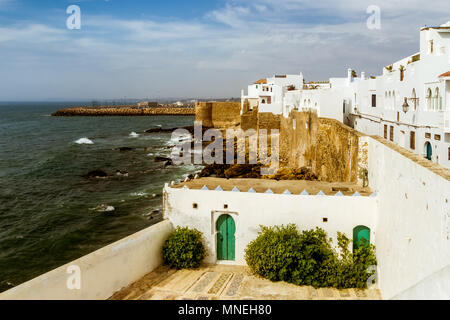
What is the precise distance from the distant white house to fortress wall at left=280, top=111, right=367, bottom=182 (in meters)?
1.51

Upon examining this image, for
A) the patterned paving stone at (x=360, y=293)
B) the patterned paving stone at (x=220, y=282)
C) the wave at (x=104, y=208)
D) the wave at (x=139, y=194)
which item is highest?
the patterned paving stone at (x=220, y=282)

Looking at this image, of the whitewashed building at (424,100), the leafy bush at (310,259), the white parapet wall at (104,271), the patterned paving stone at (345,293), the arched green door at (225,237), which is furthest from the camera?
the whitewashed building at (424,100)

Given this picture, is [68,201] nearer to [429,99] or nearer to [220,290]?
[220,290]

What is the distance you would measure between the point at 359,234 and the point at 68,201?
18474 millimetres

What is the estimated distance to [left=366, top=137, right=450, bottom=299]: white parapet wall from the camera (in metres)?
5.03

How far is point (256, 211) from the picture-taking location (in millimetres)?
10000

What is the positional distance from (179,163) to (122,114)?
3089 inches

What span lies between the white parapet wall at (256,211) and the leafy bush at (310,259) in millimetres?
330

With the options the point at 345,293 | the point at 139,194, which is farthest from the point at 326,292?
the point at 139,194

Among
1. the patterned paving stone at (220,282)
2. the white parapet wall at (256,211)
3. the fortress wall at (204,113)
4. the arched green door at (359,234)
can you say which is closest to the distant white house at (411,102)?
the arched green door at (359,234)

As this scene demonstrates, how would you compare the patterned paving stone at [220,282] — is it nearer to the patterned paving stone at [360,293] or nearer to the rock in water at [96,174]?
the patterned paving stone at [360,293]

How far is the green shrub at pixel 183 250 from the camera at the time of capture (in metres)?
9.90
